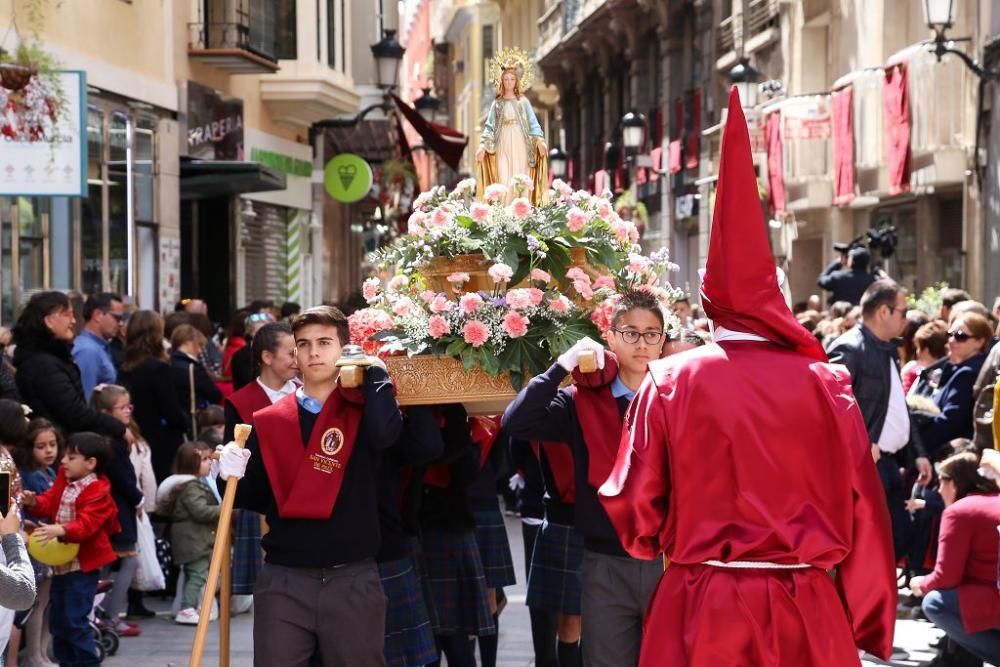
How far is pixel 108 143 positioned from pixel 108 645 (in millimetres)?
9988

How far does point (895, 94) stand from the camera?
23.3 meters

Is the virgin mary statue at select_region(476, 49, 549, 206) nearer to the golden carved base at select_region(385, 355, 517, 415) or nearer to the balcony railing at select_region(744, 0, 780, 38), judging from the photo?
the golden carved base at select_region(385, 355, 517, 415)

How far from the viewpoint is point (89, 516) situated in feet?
31.5

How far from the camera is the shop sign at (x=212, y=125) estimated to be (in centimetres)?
2291

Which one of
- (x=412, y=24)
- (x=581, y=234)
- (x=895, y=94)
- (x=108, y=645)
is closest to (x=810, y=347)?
(x=581, y=234)

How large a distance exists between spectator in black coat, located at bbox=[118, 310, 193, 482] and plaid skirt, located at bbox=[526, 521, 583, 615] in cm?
476

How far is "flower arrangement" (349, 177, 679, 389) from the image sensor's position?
800cm

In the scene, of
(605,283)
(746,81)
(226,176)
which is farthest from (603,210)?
(746,81)

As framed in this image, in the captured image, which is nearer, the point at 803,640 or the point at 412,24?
the point at 803,640

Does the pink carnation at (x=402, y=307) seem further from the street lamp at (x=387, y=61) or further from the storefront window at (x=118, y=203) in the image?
the street lamp at (x=387, y=61)

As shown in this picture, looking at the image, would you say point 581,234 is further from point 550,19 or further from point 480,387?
point 550,19

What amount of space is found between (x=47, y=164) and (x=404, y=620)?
255 inches

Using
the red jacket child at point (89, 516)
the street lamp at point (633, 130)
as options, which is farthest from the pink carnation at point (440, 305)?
the street lamp at point (633, 130)

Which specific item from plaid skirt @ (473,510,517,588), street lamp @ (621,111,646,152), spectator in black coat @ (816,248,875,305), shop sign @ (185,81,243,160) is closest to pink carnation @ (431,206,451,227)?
plaid skirt @ (473,510,517,588)
